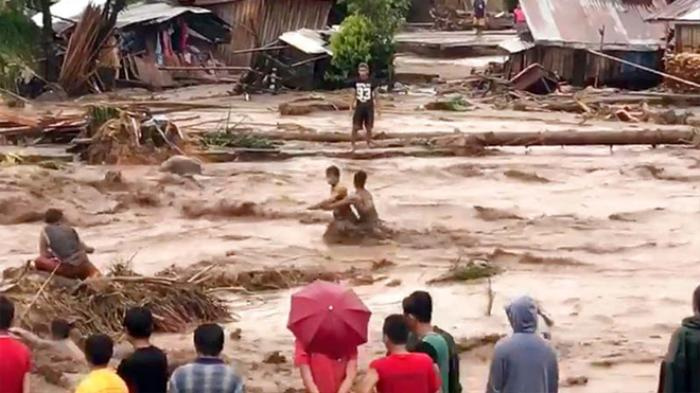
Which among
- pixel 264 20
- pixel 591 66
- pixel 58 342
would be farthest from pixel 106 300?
pixel 264 20

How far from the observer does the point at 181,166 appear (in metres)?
21.9

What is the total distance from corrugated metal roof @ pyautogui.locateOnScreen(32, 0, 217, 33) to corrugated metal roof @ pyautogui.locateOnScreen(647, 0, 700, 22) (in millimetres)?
14007

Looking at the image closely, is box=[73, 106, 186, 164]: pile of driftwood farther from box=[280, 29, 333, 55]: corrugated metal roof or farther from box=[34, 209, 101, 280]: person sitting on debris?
box=[280, 29, 333, 55]: corrugated metal roof

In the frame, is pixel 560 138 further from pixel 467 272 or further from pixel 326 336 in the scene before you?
pixel 326 336

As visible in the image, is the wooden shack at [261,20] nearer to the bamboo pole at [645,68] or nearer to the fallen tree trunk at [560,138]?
the bamboo pole at [645,68]

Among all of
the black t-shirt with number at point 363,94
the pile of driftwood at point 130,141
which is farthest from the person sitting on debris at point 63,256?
the black t-shirt with number at point 363,94

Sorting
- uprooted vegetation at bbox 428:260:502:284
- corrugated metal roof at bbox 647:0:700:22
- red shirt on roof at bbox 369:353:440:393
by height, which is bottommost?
uprooted vegetation at bbox 428:260:502:284

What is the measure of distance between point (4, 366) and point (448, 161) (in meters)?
17.5

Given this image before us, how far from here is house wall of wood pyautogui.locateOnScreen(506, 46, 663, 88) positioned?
131ft

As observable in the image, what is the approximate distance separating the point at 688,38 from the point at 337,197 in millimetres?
24055

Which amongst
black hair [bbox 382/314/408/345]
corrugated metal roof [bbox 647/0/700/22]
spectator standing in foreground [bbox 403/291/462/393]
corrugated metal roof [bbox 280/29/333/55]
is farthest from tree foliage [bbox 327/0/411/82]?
black hair [bbox 382/314/408/345]

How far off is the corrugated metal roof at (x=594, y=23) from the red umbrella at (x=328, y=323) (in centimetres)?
3278

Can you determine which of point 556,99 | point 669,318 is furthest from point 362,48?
point 669,318

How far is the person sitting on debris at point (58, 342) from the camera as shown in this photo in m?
8.84
